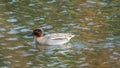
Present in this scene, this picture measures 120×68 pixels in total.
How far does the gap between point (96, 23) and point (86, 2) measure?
3.09 m

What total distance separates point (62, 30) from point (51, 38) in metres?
0.96

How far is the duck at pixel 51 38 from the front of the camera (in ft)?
71.3

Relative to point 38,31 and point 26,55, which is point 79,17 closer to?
point 38,31

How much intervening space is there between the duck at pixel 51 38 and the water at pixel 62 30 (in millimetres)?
249

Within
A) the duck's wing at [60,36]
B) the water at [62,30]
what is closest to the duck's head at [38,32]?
the water at [62,30]

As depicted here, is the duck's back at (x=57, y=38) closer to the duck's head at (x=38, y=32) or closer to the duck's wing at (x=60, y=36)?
the duck's wing at (x=60, y=36)

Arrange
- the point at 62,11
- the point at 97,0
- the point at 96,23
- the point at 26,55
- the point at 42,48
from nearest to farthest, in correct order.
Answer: the point at 26,55 < the point at 42,48 < the point at 96,23 < the point at 62,11 < the point at 97,0

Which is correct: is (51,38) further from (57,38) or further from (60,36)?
(60,36)

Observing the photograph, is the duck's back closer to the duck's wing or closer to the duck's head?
the duck's wing

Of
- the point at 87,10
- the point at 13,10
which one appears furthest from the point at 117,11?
the point at 13,10

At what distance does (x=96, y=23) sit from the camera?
23.4m

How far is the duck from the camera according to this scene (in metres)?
21.7

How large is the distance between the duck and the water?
25cm

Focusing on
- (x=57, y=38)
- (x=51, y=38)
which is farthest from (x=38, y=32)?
(x=57, y=38)
